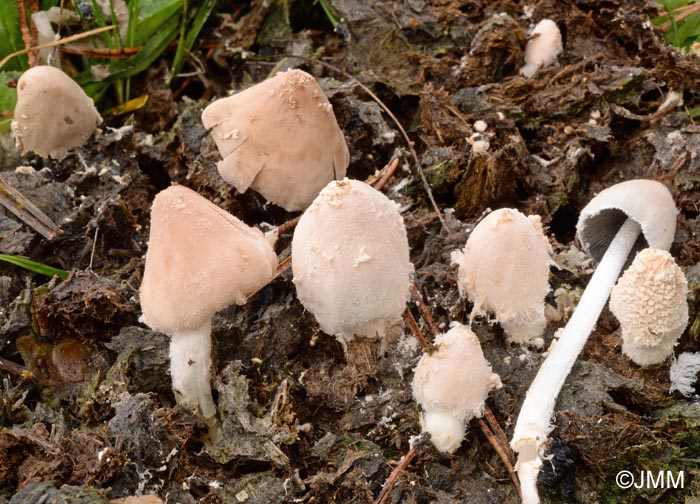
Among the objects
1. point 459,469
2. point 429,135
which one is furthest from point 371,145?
point 459,469

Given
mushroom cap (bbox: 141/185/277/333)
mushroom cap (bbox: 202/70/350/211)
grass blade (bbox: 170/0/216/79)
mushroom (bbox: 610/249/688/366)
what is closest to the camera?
mushroom cap (bbox: 141/185/277/333)

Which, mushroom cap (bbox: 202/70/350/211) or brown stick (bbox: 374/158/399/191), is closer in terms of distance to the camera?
mushroom cap (bbox: 202/70/350/211)

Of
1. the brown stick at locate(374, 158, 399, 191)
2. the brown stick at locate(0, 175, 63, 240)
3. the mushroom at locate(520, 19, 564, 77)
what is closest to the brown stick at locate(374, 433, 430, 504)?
the brown stick at locate(374, 158, 399, 191)

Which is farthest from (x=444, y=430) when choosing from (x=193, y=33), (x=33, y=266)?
(x=193, y=33)

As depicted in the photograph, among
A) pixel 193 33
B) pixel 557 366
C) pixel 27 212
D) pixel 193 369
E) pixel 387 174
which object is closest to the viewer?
pixel 193 369

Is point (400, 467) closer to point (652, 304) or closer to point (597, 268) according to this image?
point (652, 304)

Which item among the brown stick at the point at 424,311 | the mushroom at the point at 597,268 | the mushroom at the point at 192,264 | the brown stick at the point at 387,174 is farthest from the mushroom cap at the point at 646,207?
the mushroom at the point at 192,264

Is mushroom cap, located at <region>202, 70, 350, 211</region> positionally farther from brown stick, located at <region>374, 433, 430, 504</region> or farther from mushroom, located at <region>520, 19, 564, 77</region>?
mushroom, located at <region>520, 19, 564, 77</region>
